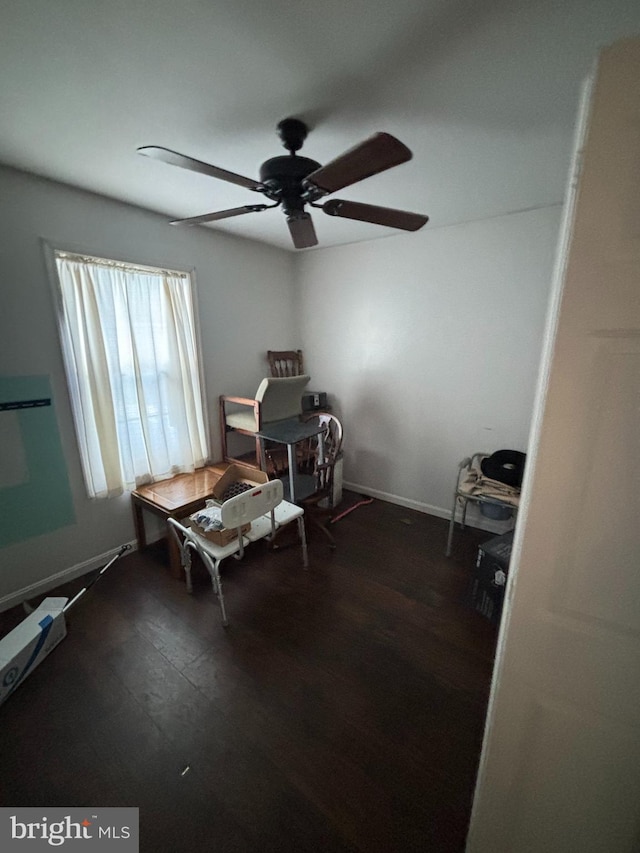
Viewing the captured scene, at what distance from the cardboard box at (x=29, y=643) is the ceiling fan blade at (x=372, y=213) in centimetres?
245

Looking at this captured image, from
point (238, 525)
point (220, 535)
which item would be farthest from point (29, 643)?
point (238, 525)

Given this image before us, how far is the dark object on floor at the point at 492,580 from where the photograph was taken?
5.89 feet

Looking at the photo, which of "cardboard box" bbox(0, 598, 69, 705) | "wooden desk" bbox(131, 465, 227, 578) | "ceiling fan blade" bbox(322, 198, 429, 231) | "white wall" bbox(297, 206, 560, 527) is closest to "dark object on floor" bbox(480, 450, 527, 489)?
"white wall" bbox(297, 206, 560, 527)

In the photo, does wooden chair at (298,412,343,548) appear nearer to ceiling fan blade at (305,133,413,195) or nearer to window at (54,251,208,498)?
window at (54,251,208,498)

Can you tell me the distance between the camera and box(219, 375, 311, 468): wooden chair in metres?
2.49

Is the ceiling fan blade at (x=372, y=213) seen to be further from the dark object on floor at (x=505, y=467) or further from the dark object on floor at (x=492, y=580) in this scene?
the dark object on floor at (x=492, y=580)

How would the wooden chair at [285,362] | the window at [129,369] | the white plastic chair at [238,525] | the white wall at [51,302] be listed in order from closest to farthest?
the white plastic chair at [238,525] < the white wall at [51,302] < the window at [129,369] < the wooden chair at [285,362]

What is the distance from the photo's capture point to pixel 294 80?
1.12 m

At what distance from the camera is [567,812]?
0.73 metres

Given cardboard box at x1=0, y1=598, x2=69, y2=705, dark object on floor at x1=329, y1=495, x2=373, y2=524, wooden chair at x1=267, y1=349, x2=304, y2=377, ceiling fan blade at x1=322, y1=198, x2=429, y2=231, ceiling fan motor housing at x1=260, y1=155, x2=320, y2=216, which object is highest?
ceiling fan motor housing at x1=260, y1=155, x2=320, y2=216

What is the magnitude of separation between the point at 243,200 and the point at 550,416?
2.29 metres

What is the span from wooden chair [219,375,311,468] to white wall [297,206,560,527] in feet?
2.68

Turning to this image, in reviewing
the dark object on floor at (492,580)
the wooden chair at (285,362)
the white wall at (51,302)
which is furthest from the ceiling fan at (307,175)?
the dark object on floor at (492,580)

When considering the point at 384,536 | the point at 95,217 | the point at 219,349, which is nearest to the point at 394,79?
the point at 95,217
